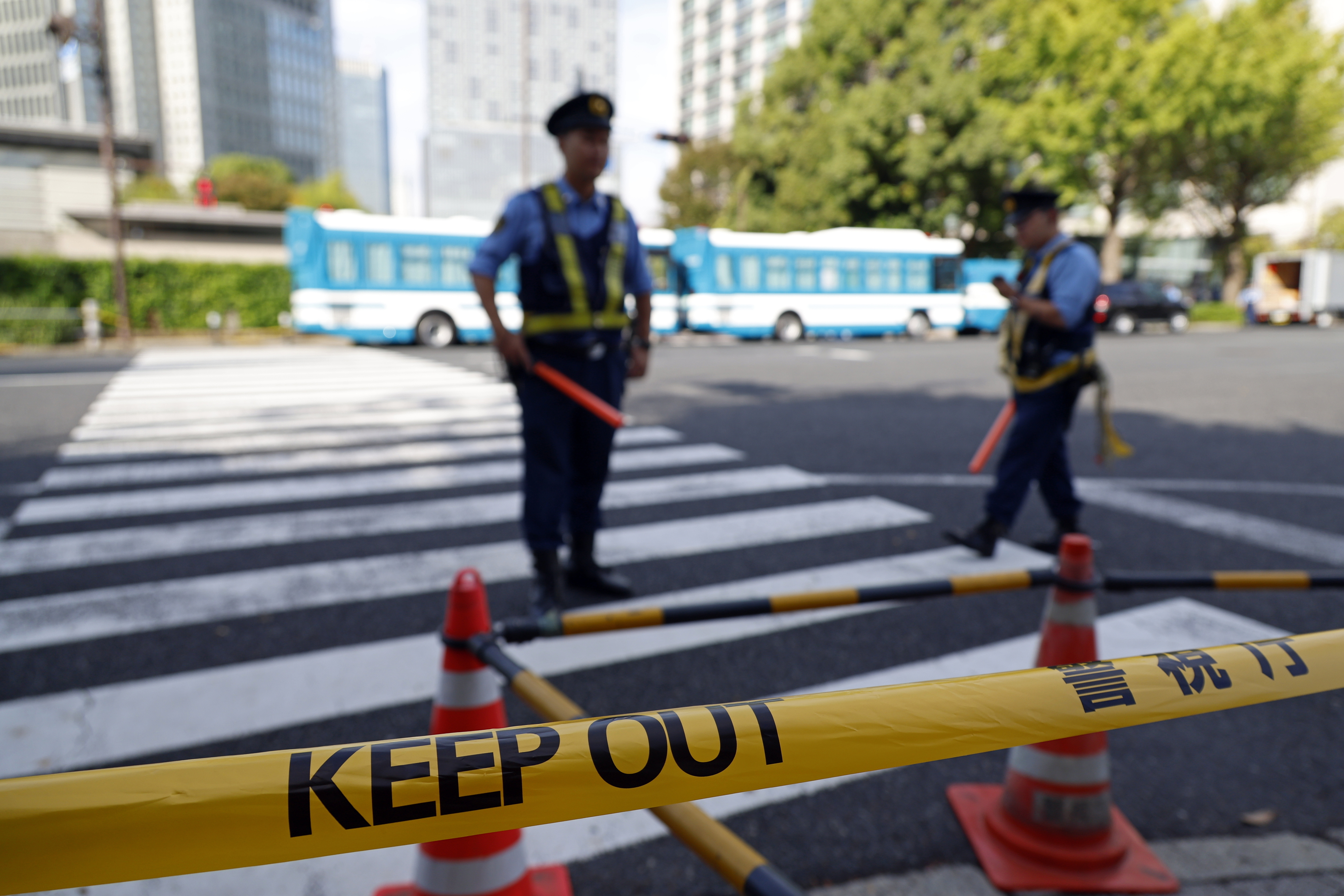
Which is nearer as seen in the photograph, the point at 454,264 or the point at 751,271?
the point at 454,264

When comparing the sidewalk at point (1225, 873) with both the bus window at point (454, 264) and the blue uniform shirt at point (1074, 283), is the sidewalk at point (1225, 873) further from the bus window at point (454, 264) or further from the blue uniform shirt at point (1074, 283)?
the bus window at point (454, 264)

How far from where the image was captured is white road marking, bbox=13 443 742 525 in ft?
18.2

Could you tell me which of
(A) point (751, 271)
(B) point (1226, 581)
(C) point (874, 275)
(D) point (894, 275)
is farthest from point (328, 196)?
(B) point (1226, 581)

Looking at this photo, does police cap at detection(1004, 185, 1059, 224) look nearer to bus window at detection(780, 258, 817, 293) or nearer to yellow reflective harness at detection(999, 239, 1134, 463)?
yellow reflective harness at detection(999, 239, 1134, 463)

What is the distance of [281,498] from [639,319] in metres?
3.14

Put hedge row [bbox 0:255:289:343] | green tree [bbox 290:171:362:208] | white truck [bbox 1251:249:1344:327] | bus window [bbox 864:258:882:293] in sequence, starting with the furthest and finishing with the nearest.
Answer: green tree [bbox 290:171:362:208]
white truck [bbox 1251:249:1344:327]
bus window [bbox 864:258:882:293]
hedge row [bbox 0:255:289:343]

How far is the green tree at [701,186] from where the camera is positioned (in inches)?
1890

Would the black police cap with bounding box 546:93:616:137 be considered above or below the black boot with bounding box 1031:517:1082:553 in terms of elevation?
above

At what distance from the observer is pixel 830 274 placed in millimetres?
24422

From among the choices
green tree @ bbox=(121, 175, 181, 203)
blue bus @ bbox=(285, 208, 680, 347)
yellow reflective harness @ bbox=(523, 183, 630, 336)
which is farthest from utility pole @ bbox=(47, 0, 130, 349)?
green tree @ bbox=(121, 175, 181, 203)

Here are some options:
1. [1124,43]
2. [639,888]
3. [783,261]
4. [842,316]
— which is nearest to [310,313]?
[783,261]

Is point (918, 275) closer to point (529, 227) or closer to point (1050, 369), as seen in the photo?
point (1050, 369)

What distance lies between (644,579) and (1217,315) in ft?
123

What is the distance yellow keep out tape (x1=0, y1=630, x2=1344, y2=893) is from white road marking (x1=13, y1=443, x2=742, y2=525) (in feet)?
17.4
